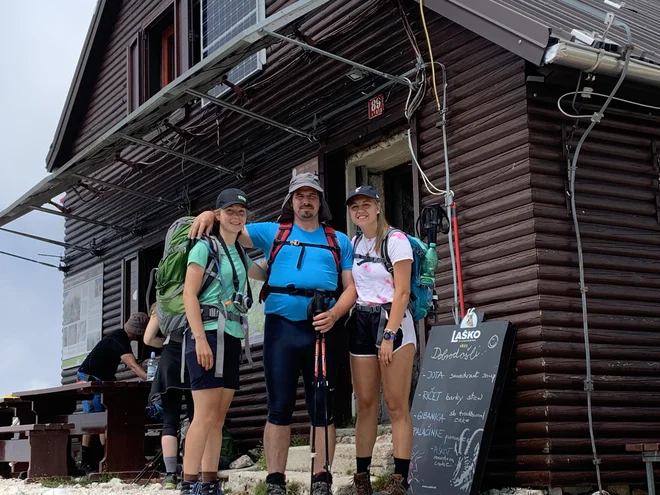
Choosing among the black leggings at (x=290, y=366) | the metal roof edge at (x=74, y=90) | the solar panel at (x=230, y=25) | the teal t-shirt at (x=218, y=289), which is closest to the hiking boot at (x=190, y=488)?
the black leggings at (x=290, y=366)

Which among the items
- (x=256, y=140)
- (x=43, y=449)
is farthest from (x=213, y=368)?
(x=256, y=140)

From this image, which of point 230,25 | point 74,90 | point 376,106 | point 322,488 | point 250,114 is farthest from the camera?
point 74,90

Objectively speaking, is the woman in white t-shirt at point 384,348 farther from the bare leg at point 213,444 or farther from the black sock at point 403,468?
the bare leg at point 213,444

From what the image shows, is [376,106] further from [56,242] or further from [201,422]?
[56,242]

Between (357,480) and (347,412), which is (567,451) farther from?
(347,412)

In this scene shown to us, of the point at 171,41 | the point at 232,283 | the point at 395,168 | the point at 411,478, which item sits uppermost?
the point at 171,41

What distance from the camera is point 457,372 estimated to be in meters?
6.46

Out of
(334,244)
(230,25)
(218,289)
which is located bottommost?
(218,289)

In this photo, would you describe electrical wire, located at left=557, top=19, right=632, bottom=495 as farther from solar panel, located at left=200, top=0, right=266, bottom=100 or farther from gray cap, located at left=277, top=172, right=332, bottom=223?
solar panel, located at left=200, top=0, right=266, bottom=100

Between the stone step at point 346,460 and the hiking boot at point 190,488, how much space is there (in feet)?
6.45

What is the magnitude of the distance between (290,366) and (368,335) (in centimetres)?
53

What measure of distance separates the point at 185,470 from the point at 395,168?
4622 millimetres

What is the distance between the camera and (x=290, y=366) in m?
5.05

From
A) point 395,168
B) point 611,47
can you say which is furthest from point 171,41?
point 611,47
